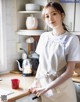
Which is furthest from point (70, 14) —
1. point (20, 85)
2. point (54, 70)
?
point (20, 85)

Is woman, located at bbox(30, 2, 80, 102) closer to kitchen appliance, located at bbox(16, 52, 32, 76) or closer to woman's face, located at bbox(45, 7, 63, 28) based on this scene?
woman's face, located at bbox(45, 7, 63, 28)

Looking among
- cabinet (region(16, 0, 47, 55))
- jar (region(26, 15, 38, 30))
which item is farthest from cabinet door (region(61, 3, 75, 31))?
jar (region(26, 15, 38, 30))

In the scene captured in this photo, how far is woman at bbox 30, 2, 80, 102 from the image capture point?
6.34ft

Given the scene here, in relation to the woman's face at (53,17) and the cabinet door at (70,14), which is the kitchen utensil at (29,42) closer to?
the cabinet door at (70,14)

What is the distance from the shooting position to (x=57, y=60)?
196 cm

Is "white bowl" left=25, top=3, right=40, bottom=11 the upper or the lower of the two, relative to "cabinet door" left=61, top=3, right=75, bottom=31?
upper

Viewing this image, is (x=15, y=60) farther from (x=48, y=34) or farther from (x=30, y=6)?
(x=48, y=34)

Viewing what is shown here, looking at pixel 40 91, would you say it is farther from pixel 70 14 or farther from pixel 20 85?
pixel 70 14

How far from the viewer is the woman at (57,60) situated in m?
1.93

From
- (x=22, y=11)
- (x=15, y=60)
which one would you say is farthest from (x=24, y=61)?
(x=22, y=11)

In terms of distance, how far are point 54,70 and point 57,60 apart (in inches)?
3.9

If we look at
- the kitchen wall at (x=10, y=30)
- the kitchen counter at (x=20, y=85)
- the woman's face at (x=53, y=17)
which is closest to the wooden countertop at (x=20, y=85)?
the kitchen counter at (x=20, y=85)

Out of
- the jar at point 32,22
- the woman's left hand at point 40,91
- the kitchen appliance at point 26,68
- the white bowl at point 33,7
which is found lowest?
the woman's left hand at point 40,91

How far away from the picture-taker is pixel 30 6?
9.00ft
